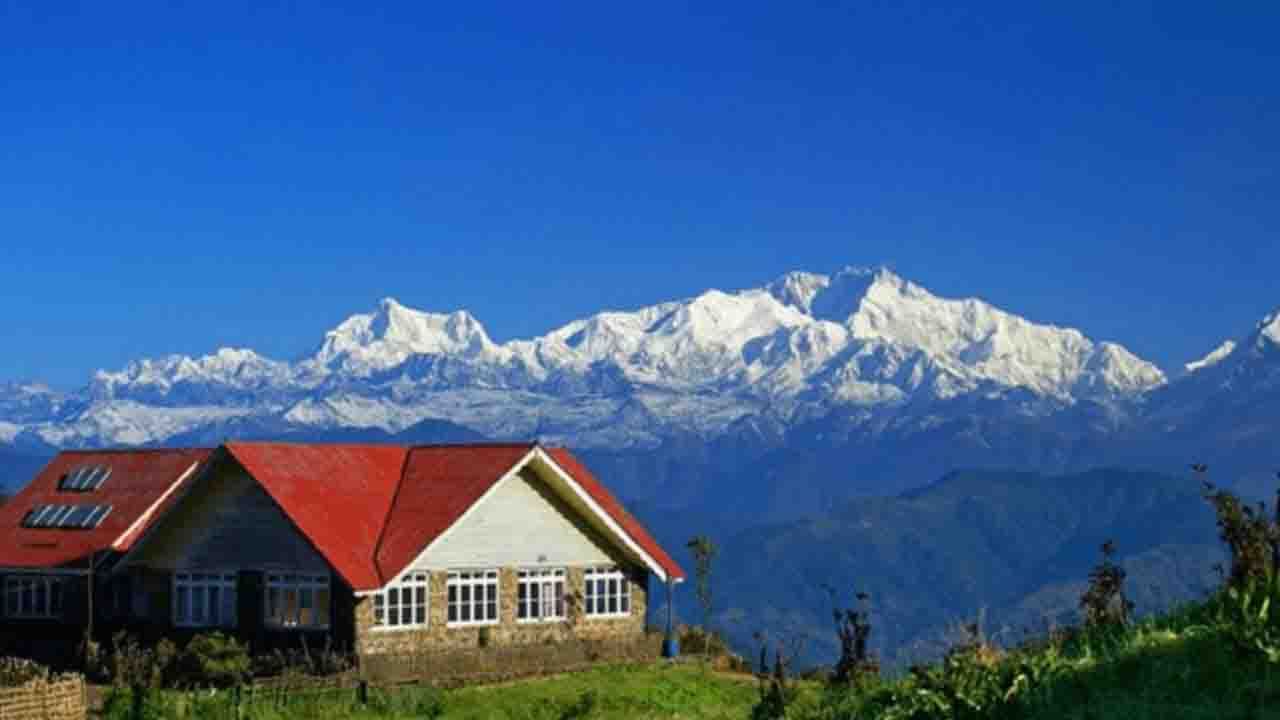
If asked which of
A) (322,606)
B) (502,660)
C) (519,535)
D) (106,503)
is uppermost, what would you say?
(106,503)

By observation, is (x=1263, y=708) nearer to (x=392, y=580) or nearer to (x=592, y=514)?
(x=392, y=580)

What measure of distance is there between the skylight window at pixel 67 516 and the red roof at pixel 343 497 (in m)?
0.32

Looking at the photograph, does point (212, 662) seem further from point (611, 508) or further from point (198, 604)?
point (611, 508)

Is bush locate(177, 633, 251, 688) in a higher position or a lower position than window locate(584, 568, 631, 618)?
lower

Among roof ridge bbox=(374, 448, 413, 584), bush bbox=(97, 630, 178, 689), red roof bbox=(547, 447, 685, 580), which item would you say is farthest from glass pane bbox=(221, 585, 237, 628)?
red roof bbox=(547, 447, 685, 580)

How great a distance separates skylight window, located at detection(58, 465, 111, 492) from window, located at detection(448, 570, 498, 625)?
15.5m

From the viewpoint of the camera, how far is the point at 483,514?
217ft

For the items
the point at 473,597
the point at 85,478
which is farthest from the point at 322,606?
the point at 85,478

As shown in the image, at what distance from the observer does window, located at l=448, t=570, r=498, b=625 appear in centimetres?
6500

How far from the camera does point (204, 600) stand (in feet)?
214

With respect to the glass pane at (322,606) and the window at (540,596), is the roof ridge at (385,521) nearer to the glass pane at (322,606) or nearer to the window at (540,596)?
the glass pane at (322,606)

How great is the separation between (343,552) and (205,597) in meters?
5.47

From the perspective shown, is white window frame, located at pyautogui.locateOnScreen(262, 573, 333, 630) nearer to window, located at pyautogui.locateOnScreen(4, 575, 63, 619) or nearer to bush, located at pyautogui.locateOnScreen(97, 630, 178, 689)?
bush, located at pyautogui.locateOnScreen(97, 630, 178, 689)

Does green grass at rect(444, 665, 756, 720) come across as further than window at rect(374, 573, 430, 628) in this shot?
No
